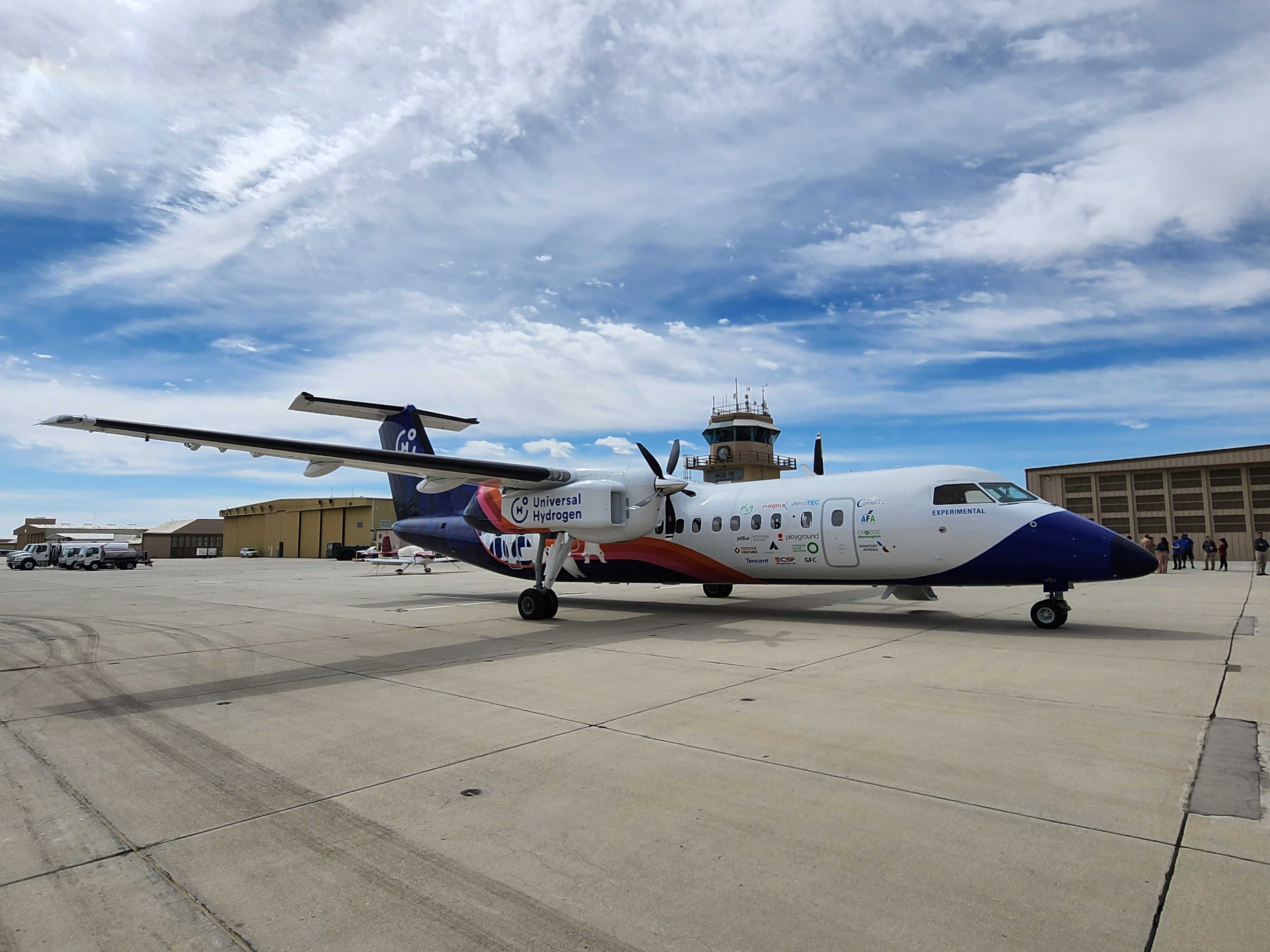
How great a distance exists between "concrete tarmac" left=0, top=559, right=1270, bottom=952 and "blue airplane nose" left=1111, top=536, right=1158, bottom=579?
98cm

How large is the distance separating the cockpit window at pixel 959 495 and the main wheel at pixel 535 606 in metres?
7.65

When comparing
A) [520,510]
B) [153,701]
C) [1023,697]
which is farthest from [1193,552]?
[153,701]

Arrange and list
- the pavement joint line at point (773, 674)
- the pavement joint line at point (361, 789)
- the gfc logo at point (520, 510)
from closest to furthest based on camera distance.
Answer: the pavement joint line at point (361, 789)
the pavement joint line at point (773, 674)
the gfc logo at point (520, 510)

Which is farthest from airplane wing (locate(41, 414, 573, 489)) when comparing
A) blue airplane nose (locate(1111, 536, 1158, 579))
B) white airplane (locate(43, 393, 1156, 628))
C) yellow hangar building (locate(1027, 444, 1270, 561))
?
yellow hangar building (locate(1027, 444, 1270, 561))

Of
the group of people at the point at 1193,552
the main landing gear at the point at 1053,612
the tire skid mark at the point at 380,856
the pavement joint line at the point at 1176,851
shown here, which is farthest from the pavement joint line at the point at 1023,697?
the group of people at the point at 1193,552

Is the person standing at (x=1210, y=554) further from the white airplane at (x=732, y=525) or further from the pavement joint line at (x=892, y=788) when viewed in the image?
the pavement joint line at (x=892, y=788)

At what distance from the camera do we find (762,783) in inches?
185

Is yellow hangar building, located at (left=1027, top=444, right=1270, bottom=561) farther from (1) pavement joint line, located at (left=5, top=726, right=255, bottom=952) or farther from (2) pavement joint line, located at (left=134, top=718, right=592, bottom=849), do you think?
(1) pavement joint line, located at (left=5, top=726, right=255, bottom=952)

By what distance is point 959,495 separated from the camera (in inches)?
459

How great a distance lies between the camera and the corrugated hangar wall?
215 ft

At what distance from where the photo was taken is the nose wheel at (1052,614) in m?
11.4

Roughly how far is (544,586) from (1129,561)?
33.6ft

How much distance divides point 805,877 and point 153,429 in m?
9.99

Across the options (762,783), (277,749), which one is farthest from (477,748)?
(762,783)
